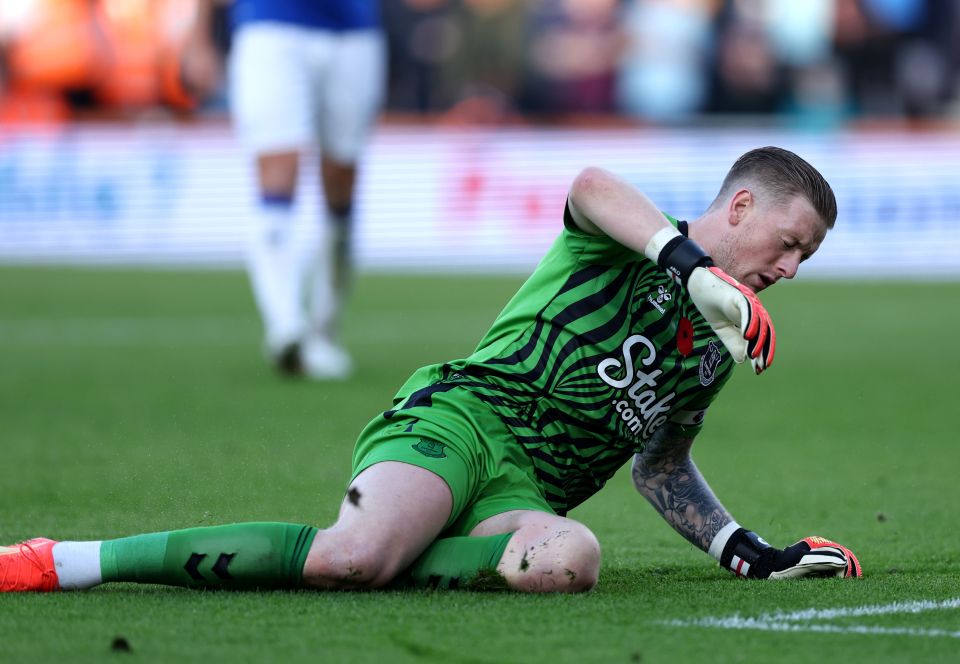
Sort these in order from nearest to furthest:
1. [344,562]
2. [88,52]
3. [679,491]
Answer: [344,562], [679,491], [88,52]

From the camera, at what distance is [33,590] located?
11.7 feet

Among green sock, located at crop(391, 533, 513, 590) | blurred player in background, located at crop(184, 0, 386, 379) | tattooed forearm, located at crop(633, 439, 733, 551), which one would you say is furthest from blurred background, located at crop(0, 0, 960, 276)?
green sock, located at crop(391, 533, 513, 590)

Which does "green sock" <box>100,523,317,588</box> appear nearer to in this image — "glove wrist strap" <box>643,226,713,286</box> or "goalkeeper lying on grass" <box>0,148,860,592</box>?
"goalkeeper lying on grass" <box>0,148,860,592</box>

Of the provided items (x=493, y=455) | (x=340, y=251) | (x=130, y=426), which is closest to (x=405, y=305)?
(x=340, y=251)

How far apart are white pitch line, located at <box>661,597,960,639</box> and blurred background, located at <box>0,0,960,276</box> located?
42.8ft

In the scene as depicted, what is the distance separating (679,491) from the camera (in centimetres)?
423

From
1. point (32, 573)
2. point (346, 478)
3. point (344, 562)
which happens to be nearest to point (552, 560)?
point (344, 562)

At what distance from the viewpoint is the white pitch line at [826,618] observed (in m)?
3.22

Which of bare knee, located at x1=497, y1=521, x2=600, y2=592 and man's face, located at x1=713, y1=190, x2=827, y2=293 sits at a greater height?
man's face, located at x1=713, y1=190, x2=827, y2=293

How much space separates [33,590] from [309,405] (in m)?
3.98

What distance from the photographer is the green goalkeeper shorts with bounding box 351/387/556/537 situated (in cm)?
371

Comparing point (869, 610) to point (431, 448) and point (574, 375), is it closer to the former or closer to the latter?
point (574, 375)

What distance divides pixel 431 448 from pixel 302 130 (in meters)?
5.16

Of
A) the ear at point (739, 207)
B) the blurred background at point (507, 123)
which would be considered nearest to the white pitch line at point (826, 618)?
the ear at point (739, 207)
